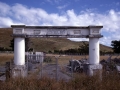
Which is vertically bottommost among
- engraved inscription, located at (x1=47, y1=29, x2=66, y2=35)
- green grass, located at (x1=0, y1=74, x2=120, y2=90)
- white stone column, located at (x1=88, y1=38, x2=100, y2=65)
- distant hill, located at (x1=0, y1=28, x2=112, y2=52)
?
green grass, located at (x1=0, y1=74, x2=120, y2=90)

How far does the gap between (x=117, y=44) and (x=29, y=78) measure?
6747cm

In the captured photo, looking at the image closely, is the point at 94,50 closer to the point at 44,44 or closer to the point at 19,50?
the point at 19,50

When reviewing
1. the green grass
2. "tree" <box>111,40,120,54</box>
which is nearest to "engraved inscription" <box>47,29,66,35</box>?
the green grass

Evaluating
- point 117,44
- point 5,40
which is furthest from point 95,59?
point 5,40

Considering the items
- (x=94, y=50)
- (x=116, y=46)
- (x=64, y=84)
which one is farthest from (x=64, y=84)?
(x=116, y=46)

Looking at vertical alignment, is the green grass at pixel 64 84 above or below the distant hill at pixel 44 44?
below

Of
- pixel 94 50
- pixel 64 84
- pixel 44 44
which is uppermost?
pixel 44 44

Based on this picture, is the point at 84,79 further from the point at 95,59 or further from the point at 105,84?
the point at 95,59

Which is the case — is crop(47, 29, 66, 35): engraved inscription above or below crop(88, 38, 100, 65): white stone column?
above

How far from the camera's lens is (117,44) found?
72.9 metres

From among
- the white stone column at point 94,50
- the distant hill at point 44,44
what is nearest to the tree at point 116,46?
the distant hill at point 44,44

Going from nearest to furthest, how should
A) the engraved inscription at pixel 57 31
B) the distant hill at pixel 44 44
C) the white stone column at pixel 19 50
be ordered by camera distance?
the white stone column at pixel 19 50 → the engraved inscription at pixel 57 31 → the distant hill at pixel 44 44

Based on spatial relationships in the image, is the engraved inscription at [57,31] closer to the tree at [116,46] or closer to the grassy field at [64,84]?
the grassy field at [64,84]

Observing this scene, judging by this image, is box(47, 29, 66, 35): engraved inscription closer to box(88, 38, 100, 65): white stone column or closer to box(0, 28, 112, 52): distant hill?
box(88, 38, 100, 65): white stone column
